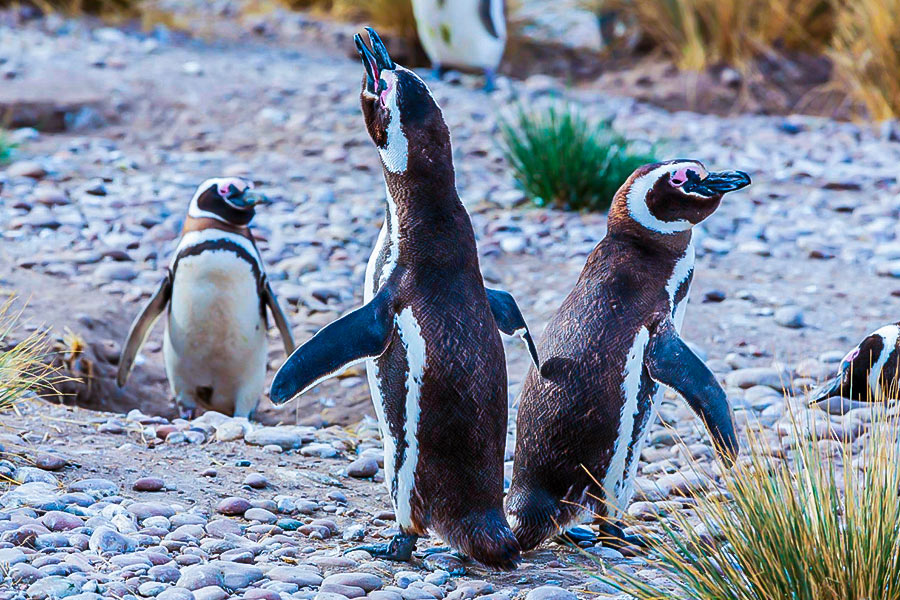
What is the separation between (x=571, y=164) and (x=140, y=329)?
2755 millimetres

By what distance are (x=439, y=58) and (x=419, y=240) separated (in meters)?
7.34

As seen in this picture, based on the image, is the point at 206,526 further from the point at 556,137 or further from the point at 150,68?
the point at 150,68

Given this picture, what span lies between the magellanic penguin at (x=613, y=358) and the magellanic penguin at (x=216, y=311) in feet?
5.22

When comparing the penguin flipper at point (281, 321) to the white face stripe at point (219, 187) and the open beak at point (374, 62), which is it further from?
the open beak at point (374, 62)

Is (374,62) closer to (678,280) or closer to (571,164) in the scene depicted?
(678,280)

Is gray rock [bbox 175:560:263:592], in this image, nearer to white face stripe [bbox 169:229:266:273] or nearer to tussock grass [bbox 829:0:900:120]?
white face stripe [bbox 169:229:266:273]

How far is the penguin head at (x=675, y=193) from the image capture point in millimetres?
2865

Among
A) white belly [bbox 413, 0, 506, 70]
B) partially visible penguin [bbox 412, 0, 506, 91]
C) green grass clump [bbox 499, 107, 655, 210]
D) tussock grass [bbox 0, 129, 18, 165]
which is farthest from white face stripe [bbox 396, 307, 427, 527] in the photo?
white belly [bbox 413, 0, 506, 70]

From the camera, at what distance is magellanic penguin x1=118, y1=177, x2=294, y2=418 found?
4336 millimetres

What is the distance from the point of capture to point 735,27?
984 centimetres

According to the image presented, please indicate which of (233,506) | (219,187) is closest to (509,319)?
(233,506)

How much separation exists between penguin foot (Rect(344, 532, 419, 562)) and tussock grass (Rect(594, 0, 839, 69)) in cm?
799

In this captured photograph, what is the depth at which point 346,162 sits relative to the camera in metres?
7.33

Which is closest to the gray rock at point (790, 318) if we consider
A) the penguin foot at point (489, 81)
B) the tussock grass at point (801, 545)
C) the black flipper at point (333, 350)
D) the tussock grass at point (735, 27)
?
the tussock grass at point (801, 545)
